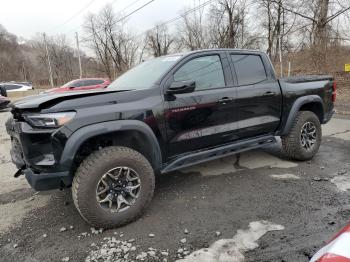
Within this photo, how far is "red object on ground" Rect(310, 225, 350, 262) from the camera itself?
1.43 metres

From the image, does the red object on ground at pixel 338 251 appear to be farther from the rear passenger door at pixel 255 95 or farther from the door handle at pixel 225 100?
the rear passenger door at pixel 255 95

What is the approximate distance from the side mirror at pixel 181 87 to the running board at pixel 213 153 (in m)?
0.81

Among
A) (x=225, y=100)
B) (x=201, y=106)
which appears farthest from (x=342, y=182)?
(x=201, y=106)

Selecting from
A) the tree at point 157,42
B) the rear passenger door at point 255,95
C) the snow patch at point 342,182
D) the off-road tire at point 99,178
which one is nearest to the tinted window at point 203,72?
the rear passenger door at point 255,95

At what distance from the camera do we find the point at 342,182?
4.28m

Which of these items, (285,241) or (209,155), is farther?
(209,155)

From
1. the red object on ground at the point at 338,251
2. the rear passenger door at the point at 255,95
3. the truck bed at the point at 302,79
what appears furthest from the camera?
the truck bed at the point at 302,79

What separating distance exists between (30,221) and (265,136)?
3404 millimetres

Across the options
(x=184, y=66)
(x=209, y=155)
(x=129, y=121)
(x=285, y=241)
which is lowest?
(x=285, y=241)

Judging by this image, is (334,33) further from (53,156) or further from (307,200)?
(53,156)

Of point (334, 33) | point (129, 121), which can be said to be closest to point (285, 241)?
point (129, 121)

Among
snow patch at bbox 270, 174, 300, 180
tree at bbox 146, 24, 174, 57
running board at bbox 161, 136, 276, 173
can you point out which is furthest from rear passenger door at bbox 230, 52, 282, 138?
tree at bbox 146, 24, 174, 57

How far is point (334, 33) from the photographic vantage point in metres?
17.7

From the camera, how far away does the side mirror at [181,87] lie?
11.6ft
